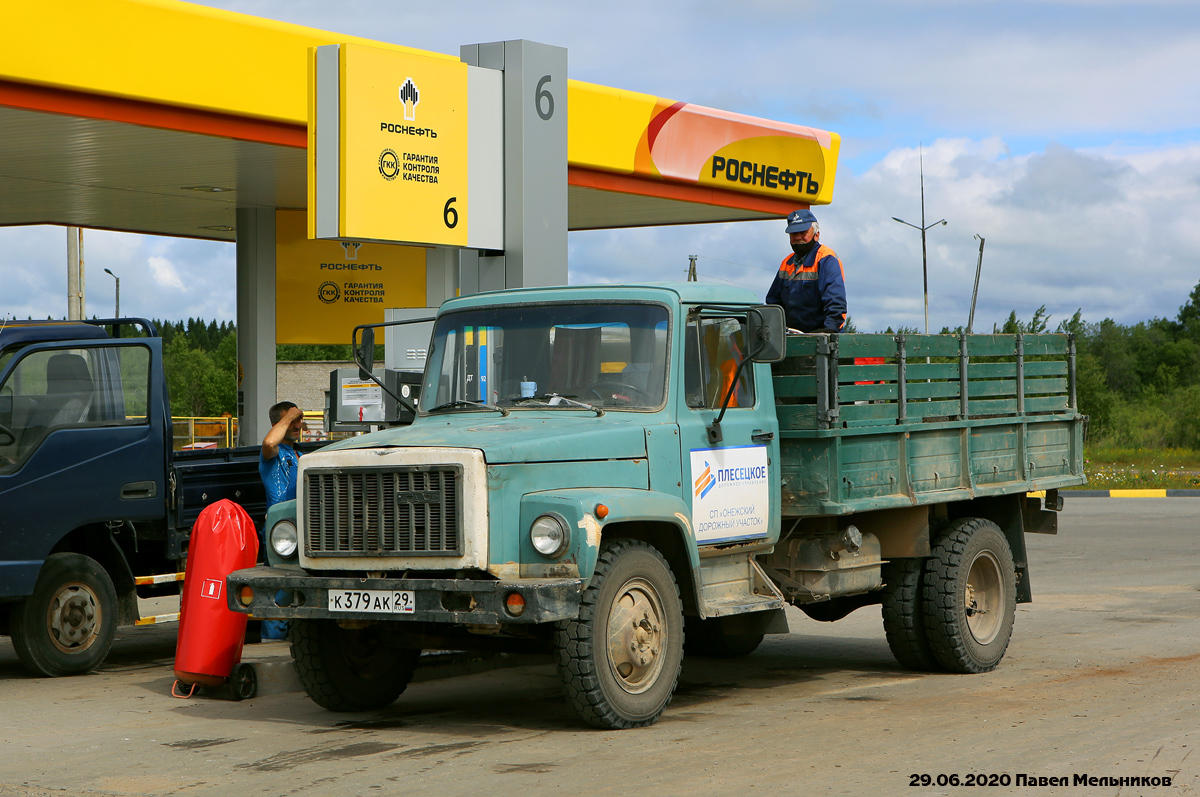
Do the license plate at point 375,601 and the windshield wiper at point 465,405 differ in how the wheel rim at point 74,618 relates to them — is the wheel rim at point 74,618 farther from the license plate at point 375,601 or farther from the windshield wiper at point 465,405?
the license plate at point 375,601

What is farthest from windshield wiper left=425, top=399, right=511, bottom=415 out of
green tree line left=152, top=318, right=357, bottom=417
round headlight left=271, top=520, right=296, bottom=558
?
green tree line left=152, top=318, right=357, bottom=417

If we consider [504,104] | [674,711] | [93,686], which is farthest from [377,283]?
[674,711]

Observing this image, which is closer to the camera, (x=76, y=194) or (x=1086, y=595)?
(x=1086, y=595)

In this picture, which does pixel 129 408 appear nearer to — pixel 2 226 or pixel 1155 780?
pixel 1155 780

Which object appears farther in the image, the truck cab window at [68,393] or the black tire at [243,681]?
the truck cab window at [68,393]

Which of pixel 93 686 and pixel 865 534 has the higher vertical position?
pixel 865 534

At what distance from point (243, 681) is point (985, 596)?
519 cm

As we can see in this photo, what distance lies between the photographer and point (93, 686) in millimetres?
9109

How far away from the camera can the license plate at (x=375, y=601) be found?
6711 millimetres

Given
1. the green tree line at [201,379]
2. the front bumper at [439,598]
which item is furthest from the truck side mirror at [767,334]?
the green tree line at [201,379]

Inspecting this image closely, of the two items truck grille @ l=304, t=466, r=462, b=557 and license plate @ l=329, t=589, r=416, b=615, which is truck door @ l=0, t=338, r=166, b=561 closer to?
truck grille @ l=304, t=466, r=462, b=557

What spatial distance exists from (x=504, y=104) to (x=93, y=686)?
5434 millimetres

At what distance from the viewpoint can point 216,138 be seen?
13039 mm

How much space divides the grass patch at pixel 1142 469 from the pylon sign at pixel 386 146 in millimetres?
17209
